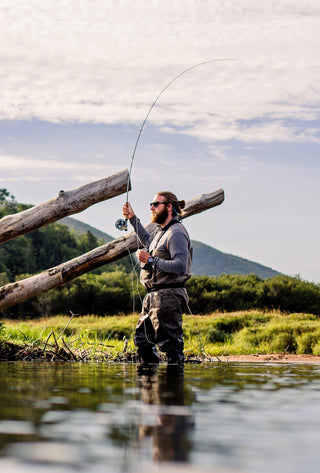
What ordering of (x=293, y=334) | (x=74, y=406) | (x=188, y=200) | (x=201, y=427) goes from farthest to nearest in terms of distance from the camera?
(x=293, y=334)
(x=188, y=200)
(x=74, y=406)
(x=201, y=427)

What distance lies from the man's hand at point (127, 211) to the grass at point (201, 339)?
136 centimetres

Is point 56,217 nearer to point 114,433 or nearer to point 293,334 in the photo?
point 114,433

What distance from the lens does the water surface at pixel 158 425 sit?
7.38 feet

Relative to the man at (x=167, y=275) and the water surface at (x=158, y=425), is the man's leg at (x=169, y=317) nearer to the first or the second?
the man at (x=167, y=275)

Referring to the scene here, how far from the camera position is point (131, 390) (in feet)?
14.9

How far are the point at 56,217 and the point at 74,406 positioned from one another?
16.0 ft

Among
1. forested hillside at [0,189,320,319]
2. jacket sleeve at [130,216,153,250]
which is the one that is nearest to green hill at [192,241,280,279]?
forested hillside at [0,189,320,319]

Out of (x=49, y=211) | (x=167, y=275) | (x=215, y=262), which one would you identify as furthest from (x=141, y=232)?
(x=215, y=262)

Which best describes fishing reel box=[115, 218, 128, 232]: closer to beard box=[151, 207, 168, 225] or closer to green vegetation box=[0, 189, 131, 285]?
beard box=[151, 207, 168, 225]

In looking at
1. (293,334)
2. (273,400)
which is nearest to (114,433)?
(273,400)

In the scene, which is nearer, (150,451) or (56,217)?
(150,451)

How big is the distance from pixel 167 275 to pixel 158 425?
3.60m

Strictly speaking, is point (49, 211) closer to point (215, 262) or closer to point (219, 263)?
point (219, 263)

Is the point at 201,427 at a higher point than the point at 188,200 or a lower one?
lower
